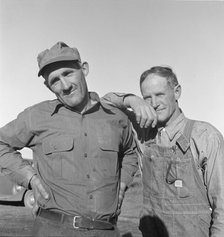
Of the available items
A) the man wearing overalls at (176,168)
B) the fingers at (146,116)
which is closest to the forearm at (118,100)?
the man wearing overalls at (176,168)

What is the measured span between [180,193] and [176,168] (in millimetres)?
218

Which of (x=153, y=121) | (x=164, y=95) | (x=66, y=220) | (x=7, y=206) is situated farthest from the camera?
(x=7, y=206)

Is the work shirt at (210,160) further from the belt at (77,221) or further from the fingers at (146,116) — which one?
the belt at (77,221)

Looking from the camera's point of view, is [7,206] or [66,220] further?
[7,206]

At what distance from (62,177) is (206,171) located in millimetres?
1233

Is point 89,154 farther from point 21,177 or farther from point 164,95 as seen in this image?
point 164,95

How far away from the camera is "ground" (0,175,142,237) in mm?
7663

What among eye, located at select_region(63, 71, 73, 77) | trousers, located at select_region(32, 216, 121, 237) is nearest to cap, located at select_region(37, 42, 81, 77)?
eye, located at select_region(63, 71, 73, 77)

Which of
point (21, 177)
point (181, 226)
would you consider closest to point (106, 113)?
point (21, 177)

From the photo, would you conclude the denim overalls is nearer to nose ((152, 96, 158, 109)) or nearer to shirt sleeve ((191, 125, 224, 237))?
shirt sleeve ((191, 125, 224, 237))

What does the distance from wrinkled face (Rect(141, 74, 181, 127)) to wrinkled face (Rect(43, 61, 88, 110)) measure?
62cm

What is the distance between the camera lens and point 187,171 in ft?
10.4

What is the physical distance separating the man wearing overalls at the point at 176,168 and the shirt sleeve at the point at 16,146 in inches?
38.4

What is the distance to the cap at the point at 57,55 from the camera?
3.07 metres
